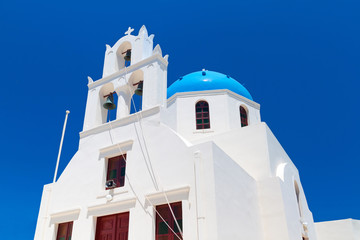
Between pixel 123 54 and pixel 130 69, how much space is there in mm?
1466

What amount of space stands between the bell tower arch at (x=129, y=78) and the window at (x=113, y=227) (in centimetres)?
330

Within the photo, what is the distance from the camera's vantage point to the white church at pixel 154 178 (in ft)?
25.9

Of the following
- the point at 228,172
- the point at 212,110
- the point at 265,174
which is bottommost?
the point at 228,172

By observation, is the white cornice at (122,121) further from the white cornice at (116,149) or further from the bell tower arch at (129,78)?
the white cornice at (116,149)

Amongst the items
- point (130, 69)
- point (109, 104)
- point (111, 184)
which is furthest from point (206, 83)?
point (111, 184)

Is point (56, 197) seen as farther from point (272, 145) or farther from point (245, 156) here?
point (272, 145)

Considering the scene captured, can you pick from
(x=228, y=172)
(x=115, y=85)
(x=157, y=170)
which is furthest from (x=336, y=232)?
(x=115, y=85)

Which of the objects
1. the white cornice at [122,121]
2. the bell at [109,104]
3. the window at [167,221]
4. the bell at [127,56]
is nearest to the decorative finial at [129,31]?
the bell at [127,56]

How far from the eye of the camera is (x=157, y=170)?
8758 mm

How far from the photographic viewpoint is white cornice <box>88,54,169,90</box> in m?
10.8

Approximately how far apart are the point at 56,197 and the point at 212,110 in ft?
25.2

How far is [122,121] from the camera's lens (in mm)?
10516

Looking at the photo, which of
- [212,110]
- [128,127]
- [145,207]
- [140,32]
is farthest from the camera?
[212,110]

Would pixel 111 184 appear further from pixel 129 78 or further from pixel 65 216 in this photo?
pixel 129 78
